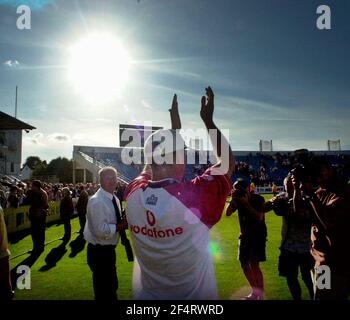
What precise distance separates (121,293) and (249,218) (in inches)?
113

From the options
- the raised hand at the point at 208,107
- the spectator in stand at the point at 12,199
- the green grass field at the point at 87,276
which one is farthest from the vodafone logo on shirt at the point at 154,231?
the spectator in stand at the point at 12,199

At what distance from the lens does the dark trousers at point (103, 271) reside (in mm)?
4699

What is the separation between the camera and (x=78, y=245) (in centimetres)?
1211

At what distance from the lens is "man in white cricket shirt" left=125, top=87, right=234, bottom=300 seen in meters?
2.18

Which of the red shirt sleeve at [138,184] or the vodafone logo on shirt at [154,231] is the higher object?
the red shirt sleeve at [138,184]

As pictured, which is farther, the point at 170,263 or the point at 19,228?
the point at 19,228

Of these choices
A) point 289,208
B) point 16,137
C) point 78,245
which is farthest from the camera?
point 16,137

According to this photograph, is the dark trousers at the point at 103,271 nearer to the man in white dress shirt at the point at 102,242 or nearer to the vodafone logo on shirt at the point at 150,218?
the man in white dress shirt at the point at 102,242

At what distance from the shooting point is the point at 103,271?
4.76 m

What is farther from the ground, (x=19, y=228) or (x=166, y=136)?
(x=166, y=136)
